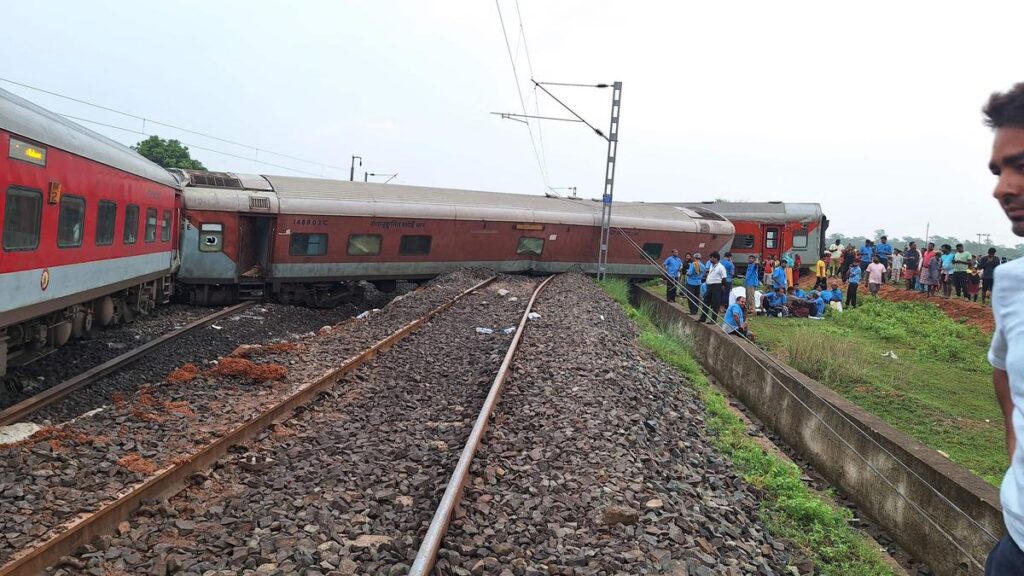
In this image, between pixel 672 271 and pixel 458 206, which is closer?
pixel 672 271

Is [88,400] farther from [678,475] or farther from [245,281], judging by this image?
[245,281]

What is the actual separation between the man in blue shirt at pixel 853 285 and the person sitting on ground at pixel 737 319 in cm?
A: 690

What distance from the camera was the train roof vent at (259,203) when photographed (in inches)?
679

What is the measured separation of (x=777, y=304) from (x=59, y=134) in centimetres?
1614

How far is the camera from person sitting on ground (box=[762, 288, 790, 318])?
61.6ft

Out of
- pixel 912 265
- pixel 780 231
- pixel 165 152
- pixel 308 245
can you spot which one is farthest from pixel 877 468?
pixel 165 152

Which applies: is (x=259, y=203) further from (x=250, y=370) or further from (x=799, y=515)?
(x=799, y=515)

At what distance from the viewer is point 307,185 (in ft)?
63.3

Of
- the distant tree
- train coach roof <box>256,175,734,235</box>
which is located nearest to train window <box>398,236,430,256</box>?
train coach roof <box>256,175,734,235</box>

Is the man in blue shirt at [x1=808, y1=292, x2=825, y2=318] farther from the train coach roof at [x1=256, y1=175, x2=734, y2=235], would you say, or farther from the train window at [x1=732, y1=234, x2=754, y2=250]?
the train window at [x1=732, y1=234, x2=754, y2=250]

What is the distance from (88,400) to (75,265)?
1.89 metres

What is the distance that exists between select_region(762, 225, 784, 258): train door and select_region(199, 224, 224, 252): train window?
2245 centimetres

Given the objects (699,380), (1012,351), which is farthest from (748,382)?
(1012,351)

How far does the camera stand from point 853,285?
1970cm
